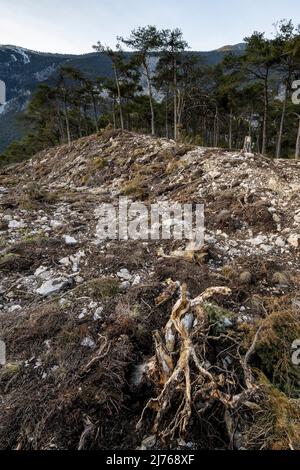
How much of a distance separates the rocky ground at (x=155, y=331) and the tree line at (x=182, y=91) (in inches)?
383

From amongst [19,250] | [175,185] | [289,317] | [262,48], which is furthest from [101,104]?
[289,317]

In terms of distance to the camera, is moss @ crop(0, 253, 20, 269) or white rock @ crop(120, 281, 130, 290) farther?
moss @ crop(0, 253, 20, 269)

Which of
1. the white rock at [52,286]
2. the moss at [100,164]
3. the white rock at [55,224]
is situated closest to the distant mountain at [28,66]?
the moss at [100,164]

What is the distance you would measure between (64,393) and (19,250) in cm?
350

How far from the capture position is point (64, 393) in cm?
300

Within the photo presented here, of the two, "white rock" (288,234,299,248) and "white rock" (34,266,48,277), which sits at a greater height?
"white rock" (288,234,299,248)

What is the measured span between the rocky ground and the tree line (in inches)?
383

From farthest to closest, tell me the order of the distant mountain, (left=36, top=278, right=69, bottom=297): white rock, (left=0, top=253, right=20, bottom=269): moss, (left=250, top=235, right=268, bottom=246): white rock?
the distant mountain
(left=250, top=235, right=268, bottom=246): white rock
(left=0, top=253, right=20, bottom=269): moss
(left=36, top=278, right=69, bottom=297): white rock

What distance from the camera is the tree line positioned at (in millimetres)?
16500

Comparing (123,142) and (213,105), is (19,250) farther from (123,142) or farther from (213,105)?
(213,105)

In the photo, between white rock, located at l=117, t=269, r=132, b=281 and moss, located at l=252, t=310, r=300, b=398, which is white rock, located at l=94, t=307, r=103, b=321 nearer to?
white rock, located at l=117, t=269, r=132, b=281

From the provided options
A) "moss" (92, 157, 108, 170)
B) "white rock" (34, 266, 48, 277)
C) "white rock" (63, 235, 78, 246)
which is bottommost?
"white rock" (34, 266, 48, 277)

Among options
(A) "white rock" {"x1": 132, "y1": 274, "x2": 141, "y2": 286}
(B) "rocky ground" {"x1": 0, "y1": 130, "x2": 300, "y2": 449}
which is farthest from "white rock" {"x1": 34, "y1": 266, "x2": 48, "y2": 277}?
(A) "white rock" {"x1": 132, "y1": 274, "x2": 141, "y2": 286}

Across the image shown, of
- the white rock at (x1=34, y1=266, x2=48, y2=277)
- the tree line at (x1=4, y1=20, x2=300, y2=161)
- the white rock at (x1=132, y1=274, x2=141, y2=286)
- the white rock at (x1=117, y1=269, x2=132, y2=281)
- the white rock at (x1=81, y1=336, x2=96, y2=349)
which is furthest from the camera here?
the tree line at (x1=4, y1=20, x2=300, y2=161)
